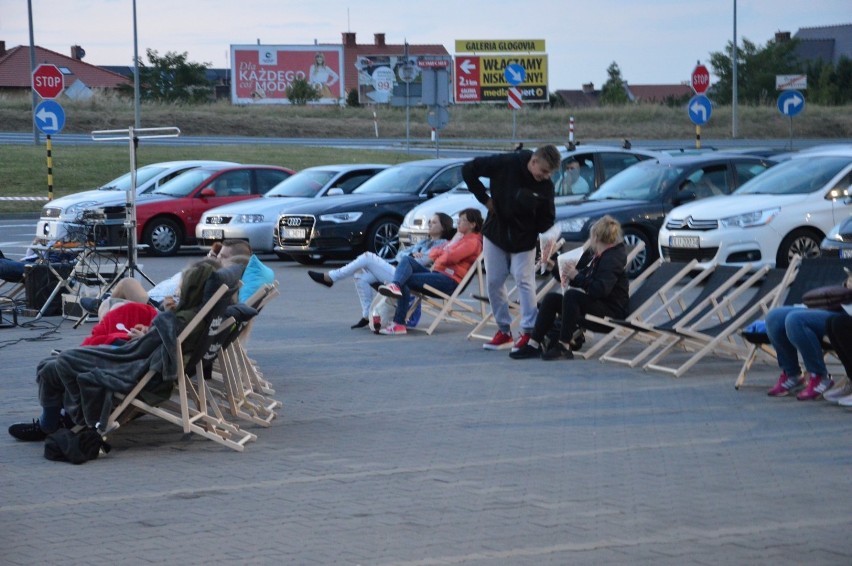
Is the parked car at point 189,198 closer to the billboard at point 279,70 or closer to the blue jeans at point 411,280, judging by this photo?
the blue jeans at point 411,280

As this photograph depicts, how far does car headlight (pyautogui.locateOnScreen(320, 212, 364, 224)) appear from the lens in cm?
2028

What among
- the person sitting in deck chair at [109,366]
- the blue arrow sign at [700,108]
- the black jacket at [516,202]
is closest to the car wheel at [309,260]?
the black jacket at [516,202]

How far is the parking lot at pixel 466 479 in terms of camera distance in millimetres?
5797

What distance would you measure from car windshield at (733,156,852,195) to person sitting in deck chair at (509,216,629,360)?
20.8ft

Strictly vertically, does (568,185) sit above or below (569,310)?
above

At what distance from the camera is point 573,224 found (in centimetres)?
1773

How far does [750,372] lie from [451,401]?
2.68 m

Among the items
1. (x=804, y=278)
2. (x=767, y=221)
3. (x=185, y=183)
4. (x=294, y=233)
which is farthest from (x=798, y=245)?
(x=185, y=183)

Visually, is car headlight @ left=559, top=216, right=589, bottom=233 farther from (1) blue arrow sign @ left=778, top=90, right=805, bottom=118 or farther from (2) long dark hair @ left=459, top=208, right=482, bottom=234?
(1) blue arrow sign @ left=778, top=90, right=805, bottom=118

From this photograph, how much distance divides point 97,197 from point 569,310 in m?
13.7

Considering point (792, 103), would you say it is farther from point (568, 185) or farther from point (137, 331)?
point (137, 331)

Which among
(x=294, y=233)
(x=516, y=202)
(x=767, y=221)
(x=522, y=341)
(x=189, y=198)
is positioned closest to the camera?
(x=516, y=202)

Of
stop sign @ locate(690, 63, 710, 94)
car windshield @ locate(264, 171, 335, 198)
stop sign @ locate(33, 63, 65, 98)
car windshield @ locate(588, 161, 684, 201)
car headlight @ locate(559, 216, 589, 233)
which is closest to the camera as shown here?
car headlight @ locate(559, 216, 589, 233)

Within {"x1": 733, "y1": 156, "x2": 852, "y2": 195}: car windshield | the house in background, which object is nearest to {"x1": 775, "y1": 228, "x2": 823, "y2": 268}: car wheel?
{"x1": 733, "y1": 156, "x2": 852, "y2": 195}: car windshield
